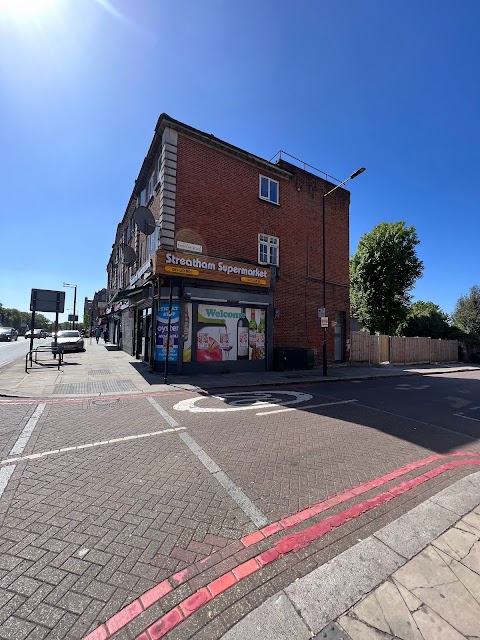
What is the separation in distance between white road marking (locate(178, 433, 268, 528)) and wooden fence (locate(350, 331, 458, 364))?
703 inches

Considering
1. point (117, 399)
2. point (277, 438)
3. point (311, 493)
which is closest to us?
point (311, 493)

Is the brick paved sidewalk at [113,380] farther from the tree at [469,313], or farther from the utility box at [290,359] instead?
the tree at [469,313]

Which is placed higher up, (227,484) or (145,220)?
(145,220)

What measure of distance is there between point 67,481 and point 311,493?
3.00 meters

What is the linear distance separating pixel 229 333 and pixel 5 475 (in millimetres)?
11216

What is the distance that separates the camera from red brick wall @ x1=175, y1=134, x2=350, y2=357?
14.7 metres

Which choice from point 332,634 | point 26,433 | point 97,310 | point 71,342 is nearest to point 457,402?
point 332,634

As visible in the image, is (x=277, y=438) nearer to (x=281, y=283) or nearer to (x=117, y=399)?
(x=117, y=399)

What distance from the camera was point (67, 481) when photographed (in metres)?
3.80

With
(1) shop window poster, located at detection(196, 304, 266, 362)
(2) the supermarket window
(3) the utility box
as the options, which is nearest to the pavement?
(1) shop window poster, located at detection(196, 304, 266, 362)

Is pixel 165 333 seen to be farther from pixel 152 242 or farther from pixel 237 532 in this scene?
pixel 237 532

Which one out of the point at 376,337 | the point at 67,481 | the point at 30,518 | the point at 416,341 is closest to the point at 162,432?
the point at 67,481

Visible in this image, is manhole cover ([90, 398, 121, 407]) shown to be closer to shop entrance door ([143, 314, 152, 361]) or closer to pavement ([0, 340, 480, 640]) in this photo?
pavement ([0, 340, 480, 640])

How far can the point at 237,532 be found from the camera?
2.89 meters
